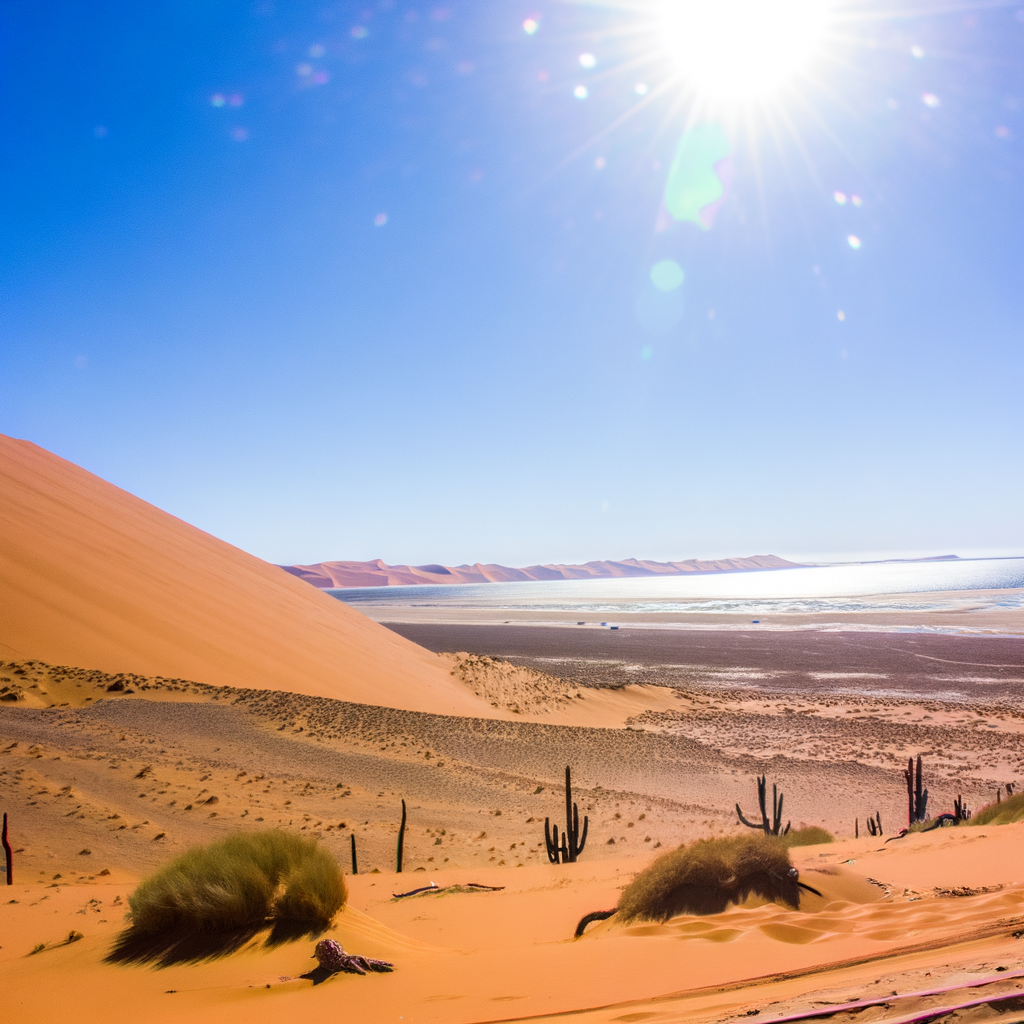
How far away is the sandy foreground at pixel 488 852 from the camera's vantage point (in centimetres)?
342

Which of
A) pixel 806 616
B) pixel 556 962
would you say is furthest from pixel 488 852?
pixel 806 616

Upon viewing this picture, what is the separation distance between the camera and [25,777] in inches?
336

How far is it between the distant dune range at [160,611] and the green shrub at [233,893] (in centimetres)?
1261

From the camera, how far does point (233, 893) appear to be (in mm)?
4336

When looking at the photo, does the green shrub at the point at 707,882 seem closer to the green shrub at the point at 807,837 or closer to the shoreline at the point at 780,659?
the green shrub at the point at 807,837

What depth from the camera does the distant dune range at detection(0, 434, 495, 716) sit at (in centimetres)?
1608

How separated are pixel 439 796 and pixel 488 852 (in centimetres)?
245

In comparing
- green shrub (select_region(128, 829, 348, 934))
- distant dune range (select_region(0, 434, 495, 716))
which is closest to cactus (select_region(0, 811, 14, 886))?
green shrub (select_region(128, 829, 348, 934))

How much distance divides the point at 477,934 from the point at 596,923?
3.23ft

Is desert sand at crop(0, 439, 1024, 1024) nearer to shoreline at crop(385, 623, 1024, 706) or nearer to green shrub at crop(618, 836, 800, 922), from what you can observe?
green shrub at crop(618, 836, 800, 922)

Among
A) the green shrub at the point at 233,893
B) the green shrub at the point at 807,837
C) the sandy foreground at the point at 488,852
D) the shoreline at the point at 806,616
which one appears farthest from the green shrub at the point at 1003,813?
the shoreline at the point at 806,616

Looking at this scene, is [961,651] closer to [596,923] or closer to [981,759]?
[981,759]

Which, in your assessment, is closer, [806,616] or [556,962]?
[556,962]

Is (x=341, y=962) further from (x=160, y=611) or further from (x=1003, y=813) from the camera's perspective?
(x=160, y=611)
